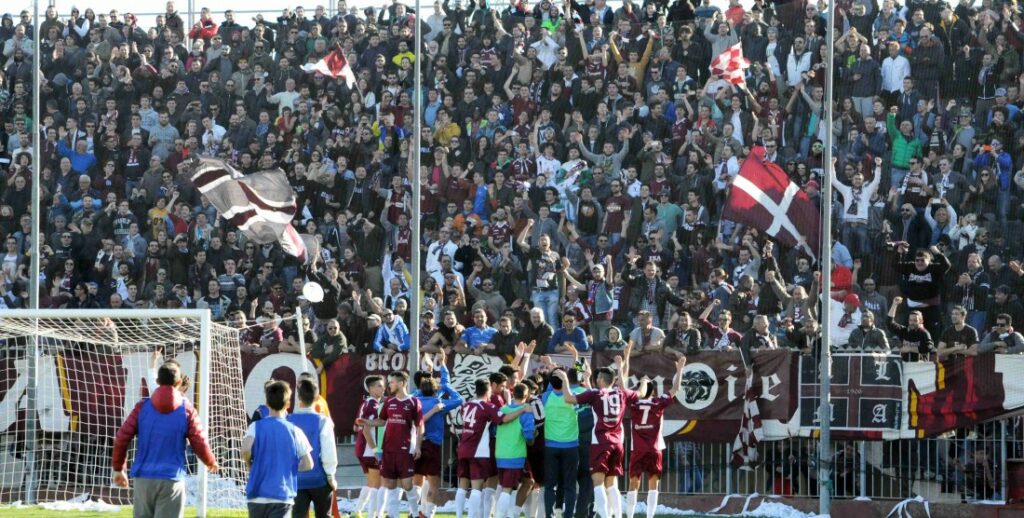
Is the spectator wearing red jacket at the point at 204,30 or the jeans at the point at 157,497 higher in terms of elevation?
the spectator wearing red jacket at the point at 204,30

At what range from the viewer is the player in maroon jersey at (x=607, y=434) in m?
17.1

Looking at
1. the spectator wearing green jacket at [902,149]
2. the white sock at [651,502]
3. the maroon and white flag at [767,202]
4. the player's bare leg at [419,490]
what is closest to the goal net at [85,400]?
the player's bare leg at [419,490]

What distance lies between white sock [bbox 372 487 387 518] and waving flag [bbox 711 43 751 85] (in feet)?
33.4

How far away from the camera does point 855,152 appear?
981 inches

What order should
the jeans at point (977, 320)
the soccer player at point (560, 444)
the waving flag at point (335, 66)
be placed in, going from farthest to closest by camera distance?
the waving flag at point (335, 66), the jeans at point (977, 320), the soccer player at point (560, 444)

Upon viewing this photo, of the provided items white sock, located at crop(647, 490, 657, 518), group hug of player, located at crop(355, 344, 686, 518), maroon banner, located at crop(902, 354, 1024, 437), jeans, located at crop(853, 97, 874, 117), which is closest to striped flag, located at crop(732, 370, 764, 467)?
maroon banner, located at crop(902, 354, 1024, 437)

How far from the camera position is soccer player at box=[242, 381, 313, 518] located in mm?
12602

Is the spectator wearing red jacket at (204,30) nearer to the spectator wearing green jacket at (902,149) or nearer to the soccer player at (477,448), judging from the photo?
the spectator wearing green jacket at (902,149)

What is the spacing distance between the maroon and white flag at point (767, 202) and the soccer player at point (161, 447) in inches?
371

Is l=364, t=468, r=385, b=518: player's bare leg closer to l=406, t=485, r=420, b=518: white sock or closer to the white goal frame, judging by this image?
l=406, t=485, r=420, b=518: white sock

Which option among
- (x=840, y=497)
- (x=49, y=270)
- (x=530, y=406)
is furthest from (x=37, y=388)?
(x=840, y=497)

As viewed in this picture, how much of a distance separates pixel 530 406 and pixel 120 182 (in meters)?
14.1

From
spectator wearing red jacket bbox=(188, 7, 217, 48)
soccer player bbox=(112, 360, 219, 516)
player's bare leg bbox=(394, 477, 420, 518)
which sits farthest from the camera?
spectator wearing red jacket bbox=(188, 7, 217, 48)

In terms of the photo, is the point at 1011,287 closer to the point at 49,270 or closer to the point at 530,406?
the point at 530,406
